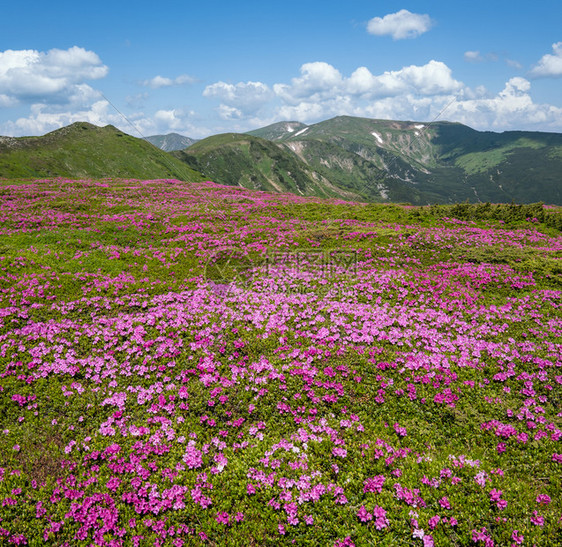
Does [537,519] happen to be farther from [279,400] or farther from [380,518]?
[279,400]

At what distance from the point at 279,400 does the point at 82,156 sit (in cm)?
18194

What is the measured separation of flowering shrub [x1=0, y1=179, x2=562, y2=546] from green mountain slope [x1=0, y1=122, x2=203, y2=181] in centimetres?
12440

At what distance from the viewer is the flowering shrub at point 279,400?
26.3ft

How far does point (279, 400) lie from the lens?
38.6 feet

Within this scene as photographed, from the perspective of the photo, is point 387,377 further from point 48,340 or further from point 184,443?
point 48,340

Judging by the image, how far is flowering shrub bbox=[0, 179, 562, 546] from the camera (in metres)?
8.03

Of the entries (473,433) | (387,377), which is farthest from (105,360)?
(473,433)

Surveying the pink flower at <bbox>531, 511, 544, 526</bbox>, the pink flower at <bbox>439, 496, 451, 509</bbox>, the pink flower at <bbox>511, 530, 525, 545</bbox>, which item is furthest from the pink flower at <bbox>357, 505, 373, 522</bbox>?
the pink flower at <bbox>531, 511, 544, 526</bbox>

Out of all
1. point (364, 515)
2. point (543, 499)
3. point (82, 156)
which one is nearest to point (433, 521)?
point (364, 515)

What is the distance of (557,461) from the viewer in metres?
9.06

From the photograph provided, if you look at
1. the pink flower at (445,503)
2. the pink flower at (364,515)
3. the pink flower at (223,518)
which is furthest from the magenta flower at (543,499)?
the pink flower at (223,518)

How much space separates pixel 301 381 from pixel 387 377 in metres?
3.61

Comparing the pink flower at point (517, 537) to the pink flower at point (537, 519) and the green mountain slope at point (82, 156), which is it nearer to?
the pink flower at point (537, 519)

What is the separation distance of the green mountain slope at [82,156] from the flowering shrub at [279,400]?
124396 millimetres
